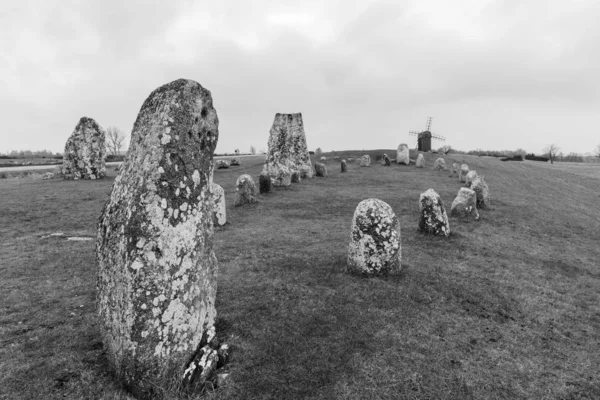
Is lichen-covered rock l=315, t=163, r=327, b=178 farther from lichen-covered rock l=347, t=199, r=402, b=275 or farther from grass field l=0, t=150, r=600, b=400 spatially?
lichen-covered rock l=347, t=199, r=402, b=275

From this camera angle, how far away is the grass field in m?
5.26

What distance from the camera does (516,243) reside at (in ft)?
42.9

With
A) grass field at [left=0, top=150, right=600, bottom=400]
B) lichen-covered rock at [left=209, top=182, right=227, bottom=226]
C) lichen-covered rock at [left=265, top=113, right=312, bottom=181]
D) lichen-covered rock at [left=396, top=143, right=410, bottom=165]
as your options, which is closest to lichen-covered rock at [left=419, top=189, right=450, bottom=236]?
grass field at [left=0, top=150, right=600, bottom=400]

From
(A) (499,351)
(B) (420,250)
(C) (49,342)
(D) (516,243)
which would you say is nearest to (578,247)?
(D) (516,243)

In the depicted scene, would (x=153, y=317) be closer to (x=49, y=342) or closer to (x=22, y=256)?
(x=49, y=342)

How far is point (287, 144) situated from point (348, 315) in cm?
2151

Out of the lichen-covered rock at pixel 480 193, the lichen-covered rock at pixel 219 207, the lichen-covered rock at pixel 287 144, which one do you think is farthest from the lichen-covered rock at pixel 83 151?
the lichen-covered rock at pixel 480 193

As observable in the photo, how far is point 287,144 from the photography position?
90.3 ft

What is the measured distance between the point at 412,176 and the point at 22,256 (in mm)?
26313

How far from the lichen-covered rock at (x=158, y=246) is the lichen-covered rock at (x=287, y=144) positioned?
68.8 ft

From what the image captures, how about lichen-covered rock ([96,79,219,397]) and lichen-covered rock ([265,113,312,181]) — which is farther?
lichen-covered rock ([265,113,312,181])

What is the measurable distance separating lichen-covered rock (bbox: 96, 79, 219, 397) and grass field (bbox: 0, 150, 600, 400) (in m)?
0.68

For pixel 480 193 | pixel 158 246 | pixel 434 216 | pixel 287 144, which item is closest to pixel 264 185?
pixel 287 144

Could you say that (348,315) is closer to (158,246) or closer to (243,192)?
(158,246)
